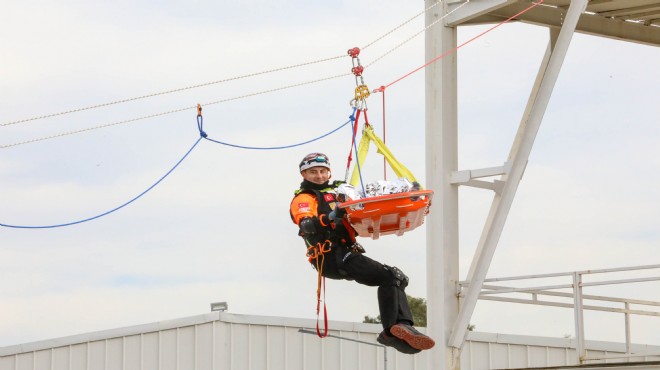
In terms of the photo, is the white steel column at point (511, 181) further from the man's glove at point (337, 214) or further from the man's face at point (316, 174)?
the man's glove at point (337, 214)

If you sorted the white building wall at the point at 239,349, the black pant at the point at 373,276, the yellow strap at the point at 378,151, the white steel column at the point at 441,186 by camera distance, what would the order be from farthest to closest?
the white building wall at the point at 239,349 < the white steel column at the point at 441,186 < the black pant at the point at 373,276 < the yellow strap at the point at 378,151

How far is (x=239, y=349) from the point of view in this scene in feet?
98.9

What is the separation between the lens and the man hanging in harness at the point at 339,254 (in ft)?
42.7

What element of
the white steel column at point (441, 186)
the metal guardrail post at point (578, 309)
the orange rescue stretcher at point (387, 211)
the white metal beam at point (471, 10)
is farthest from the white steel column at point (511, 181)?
the orange rescue stretcher at point (387, 211)

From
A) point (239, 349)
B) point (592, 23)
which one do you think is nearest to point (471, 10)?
point (592, 23)

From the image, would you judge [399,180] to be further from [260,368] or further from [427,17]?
[260,368]

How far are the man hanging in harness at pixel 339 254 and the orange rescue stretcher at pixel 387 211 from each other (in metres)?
0.33

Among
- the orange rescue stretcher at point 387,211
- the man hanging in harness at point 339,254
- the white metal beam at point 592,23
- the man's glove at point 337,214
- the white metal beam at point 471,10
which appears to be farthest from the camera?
the white metal beam at point 592,23

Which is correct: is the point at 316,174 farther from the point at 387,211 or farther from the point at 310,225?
the point at 387,211

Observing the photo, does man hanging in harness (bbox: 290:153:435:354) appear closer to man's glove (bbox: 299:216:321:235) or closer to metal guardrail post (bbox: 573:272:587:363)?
man's glove (bbox: 299:216:321:235)

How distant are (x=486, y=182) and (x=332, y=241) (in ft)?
16.6

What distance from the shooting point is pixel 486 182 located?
59.0 ft

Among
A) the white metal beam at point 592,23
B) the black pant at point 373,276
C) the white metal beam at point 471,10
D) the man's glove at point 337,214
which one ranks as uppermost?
the white metal beam at point 592,23

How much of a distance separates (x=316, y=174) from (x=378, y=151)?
574mm
